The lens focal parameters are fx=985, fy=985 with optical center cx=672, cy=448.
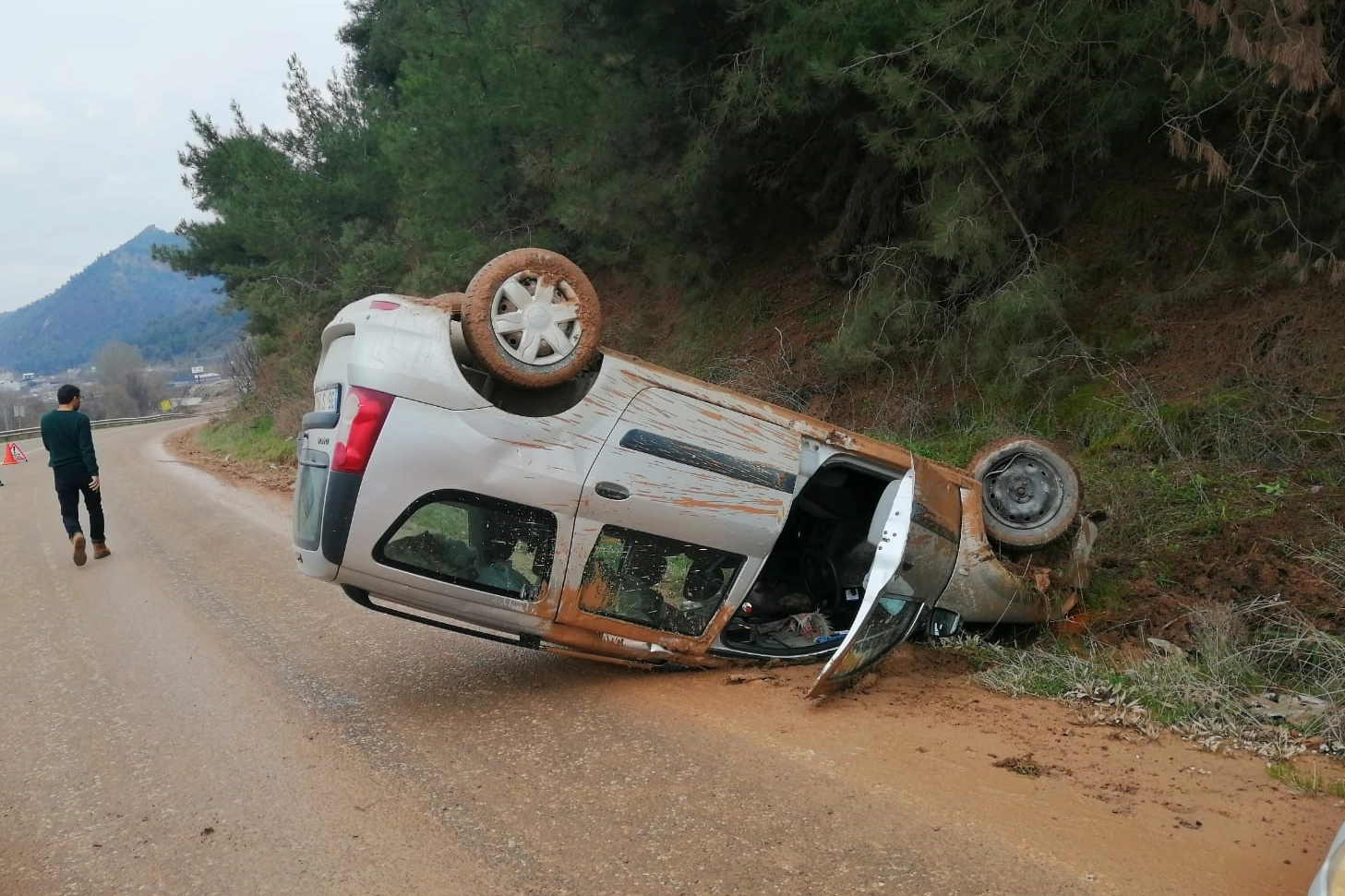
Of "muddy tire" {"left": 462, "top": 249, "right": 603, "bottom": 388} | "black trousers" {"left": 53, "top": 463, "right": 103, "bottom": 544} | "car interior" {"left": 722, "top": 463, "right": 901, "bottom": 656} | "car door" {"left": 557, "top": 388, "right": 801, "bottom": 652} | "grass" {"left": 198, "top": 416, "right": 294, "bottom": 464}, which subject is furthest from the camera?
"grass" {"left": 198, "top": 416, "right": 294, "bottom": 464}

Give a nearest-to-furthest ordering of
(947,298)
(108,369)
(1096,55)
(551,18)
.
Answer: (1096,55), (947,298), (551,18), (108,369)

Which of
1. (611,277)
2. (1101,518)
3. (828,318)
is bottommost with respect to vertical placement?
(1101,518)

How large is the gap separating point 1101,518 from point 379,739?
4543mm

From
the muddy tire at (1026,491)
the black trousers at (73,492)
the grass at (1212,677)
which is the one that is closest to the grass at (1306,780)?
the grass at (1212,677)

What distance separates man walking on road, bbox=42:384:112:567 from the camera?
9.46 m

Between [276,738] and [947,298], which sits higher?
[947,298]

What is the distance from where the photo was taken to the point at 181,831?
393 centimetres

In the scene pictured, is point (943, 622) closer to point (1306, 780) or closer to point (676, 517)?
point (676, 517)

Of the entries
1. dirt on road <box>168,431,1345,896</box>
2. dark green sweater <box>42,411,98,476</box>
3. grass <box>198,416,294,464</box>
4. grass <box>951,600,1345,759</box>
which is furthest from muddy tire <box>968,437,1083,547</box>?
grass <box>198,416,294,464</box>

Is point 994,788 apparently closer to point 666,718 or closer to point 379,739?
point 666,718

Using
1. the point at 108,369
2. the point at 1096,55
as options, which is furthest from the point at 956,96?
the point at 108,369

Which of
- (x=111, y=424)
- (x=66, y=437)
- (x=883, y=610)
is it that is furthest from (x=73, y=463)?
(x=111, y=424)

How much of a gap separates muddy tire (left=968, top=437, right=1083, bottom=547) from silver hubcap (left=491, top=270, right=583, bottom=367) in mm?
2705

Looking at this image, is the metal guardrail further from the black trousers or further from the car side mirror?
the car side mirror
